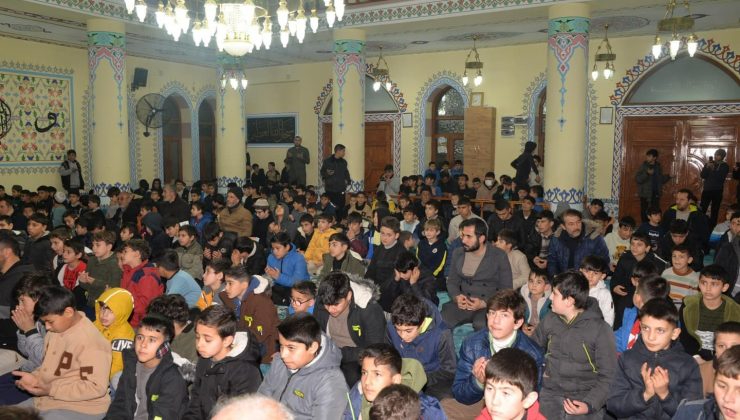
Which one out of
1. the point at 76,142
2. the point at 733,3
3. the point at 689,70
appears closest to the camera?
the point at 733,3

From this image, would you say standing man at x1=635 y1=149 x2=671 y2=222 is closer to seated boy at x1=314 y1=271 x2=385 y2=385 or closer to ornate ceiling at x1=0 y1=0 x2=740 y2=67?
ornate ceiling at x1=0 y1=0 x2=740 y2=67

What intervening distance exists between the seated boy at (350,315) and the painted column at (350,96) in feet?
21.7

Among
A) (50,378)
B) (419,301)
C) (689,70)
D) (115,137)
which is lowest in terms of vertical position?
(50,378)

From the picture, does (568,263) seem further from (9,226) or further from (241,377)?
(9,226)

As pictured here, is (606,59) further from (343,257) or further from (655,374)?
(655,374)

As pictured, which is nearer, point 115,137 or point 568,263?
point 568,263

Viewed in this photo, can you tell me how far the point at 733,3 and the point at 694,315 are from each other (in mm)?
6485

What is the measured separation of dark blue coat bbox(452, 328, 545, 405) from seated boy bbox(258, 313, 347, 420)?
688 millimetres

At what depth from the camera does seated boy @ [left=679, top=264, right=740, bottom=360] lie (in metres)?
3.97

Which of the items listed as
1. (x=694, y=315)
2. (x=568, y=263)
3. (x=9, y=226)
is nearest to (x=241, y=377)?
(x=694, y=315)

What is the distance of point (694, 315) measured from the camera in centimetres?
409

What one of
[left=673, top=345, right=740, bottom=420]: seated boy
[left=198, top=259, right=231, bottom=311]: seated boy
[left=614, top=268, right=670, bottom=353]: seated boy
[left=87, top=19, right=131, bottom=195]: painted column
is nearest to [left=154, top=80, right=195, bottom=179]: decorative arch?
[left=87, top=19, right=131, bottom=195]: painted column

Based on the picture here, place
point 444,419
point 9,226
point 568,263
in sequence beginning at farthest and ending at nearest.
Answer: point 9,226 → point 568,263 → point 444,419

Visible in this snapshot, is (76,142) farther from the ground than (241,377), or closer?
farther from the ground
